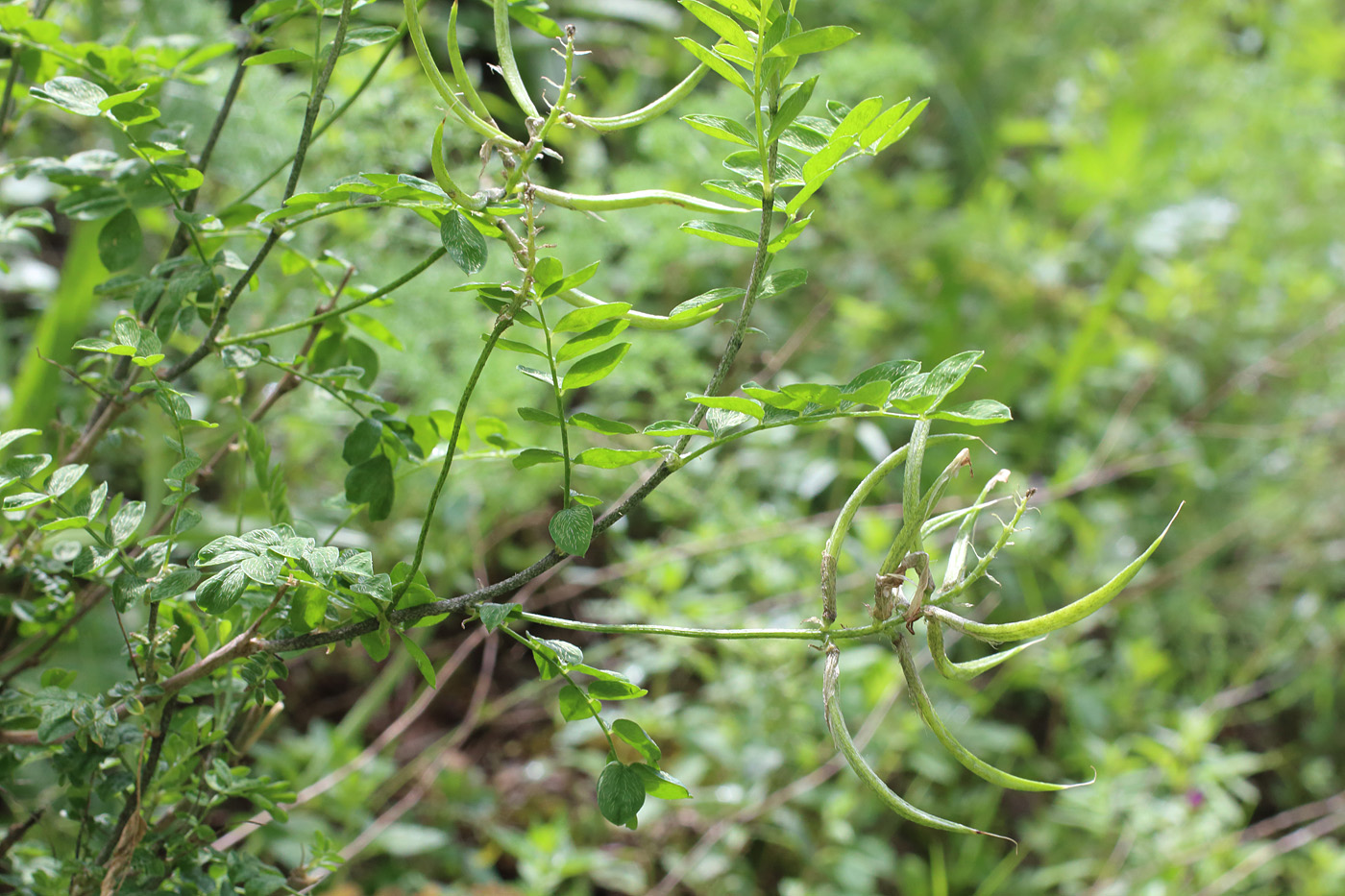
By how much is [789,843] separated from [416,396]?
2.29ft

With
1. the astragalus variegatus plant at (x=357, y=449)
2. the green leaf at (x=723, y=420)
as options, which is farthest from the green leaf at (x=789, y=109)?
the green leaf at (x=723, y=420)

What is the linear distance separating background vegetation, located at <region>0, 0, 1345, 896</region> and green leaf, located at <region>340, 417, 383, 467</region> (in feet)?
0.13

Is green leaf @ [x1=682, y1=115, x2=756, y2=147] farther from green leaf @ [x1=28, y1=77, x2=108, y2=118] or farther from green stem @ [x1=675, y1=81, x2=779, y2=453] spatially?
green leaf @ [x1=28, y1=77, x2=108, y2=118]

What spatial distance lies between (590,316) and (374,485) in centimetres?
16

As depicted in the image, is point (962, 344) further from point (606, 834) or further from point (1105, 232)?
point (606, 834)

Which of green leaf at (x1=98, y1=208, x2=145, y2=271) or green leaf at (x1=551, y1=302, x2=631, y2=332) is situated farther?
green leaf at (x1=98, y1=208, x2=145, y2=271)

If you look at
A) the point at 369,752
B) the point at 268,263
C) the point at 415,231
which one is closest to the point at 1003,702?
the point at 369,752

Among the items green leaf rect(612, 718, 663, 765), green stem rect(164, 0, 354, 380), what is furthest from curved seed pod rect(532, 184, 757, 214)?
green leaf rect(612, 718, 663, 765)

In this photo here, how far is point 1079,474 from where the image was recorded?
1.38 m

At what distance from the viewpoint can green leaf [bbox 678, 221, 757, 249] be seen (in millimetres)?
375

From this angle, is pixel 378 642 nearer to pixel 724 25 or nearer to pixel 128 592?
pixel 128 592

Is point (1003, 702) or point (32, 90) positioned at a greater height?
point (32, 90)

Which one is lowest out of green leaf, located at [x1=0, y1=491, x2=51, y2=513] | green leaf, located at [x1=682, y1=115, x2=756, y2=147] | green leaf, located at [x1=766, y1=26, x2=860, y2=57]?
green leaf, located at [x1=0, y1=491, x2=51, y2=513]

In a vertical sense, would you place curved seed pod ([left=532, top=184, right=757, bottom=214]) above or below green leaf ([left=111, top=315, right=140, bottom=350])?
above
